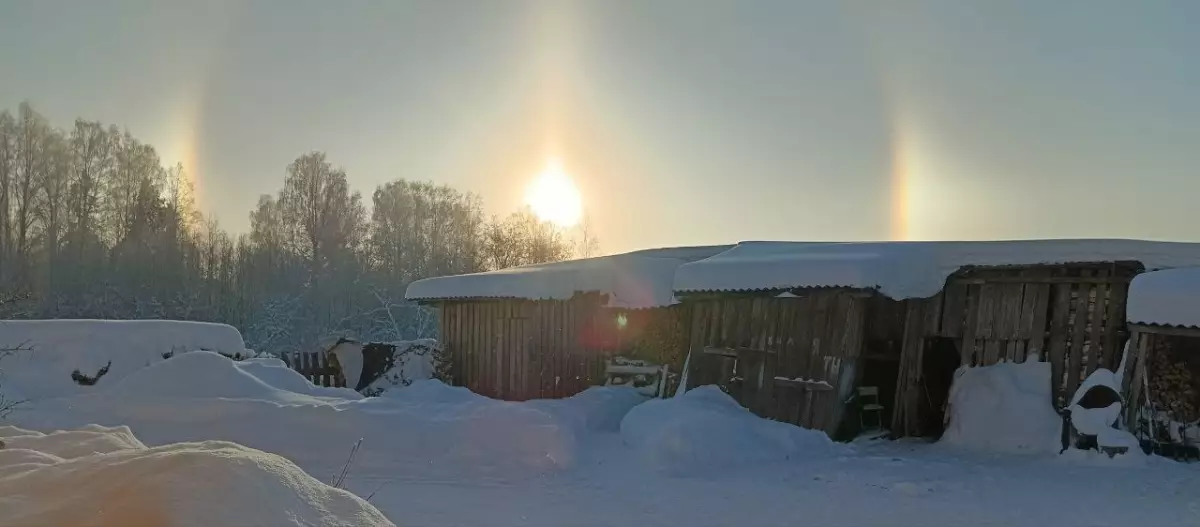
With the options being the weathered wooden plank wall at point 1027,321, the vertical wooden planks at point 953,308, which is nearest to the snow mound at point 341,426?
the weathered wooden plank wall at point 1027,321

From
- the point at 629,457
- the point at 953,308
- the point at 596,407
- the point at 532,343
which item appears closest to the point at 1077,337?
the point at 953,308

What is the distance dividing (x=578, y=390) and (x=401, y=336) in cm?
2091

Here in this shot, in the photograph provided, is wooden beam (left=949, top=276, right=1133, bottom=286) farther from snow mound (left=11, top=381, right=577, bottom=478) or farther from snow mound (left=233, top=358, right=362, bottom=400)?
snow mound (left=233, top=358, right=362, bottom=400)

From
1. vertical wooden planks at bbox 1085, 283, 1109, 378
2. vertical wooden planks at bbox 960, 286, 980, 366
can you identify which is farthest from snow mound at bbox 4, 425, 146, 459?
vertical wooden planks at bbox 1085, 283, 1109, 378

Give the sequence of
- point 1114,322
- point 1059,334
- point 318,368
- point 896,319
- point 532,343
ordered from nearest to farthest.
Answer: point 1114,322
point 1059,334
point 896,319
point 532,343
point 318,368

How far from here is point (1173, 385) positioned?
10477 mm

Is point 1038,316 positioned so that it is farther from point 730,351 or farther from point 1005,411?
point 730,351

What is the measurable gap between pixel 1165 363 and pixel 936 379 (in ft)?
9.53

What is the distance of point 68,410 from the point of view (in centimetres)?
1187

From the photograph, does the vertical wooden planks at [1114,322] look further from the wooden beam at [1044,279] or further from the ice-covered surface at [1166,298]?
the ice-covered surface at [1166,298]

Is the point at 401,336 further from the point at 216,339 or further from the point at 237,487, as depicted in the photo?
Answer: the point at 237,487

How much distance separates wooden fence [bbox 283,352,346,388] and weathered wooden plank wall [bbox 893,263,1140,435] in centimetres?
1263

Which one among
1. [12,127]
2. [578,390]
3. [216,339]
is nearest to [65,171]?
[12,127]

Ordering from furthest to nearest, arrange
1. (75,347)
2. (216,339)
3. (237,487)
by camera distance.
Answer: (216,339), (75,347), (237,487)
